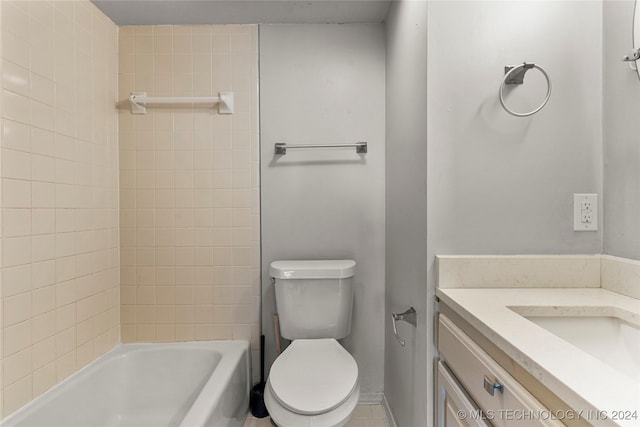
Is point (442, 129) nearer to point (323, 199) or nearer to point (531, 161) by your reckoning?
point (531, 161)

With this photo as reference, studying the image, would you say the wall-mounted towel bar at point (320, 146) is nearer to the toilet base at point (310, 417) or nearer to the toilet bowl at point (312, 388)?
the toilet bowl at point (312, 388)

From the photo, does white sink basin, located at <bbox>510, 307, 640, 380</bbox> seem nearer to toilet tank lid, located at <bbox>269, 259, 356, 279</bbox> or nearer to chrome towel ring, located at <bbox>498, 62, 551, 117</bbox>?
chrome towel ring, located at <bbox>498, 62, 551, 117</bbox>

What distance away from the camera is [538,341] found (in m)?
0.71

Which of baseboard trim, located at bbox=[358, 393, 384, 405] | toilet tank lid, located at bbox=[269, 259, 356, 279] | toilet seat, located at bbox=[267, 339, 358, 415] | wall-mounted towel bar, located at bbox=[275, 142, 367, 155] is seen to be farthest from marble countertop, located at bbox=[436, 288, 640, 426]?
baseboard trim, located at bbox=[358, 393, 384, 405]

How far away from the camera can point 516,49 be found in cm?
117

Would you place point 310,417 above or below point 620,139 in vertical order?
below

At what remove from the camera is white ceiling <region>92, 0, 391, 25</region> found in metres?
1.71

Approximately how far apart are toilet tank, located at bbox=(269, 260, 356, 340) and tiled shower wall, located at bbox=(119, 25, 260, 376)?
0.86 feet

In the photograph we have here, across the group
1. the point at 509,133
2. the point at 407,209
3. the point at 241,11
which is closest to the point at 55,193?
the point at 241,11

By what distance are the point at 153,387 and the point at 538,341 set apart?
1.82 m

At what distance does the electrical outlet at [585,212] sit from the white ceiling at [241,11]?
50.4 inches

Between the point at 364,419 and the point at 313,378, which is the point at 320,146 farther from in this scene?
the point at 364,419

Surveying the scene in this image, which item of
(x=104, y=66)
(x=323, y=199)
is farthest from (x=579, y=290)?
(x=104, y=66)

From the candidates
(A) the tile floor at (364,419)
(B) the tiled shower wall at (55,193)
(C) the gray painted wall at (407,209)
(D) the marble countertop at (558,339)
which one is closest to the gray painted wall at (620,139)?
(D) the marble countertop at (558,339)
